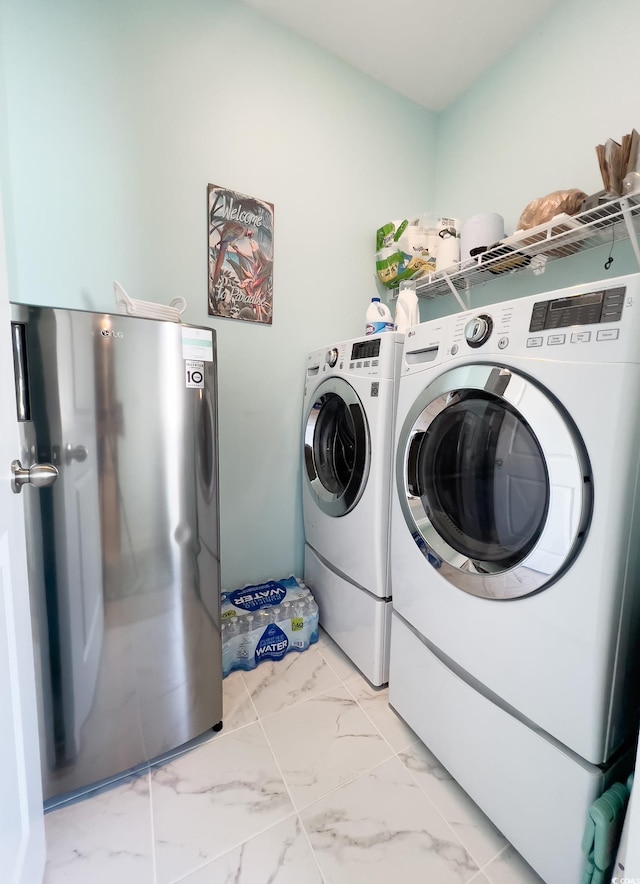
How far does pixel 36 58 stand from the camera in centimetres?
115

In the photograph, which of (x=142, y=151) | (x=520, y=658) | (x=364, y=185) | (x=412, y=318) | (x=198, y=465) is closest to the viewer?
(x=520, y=658)

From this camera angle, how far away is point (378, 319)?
1.49m

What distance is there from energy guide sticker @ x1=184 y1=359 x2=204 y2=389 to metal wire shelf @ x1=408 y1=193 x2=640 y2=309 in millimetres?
1115

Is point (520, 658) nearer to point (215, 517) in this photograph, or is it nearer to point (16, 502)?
point (215, 517)

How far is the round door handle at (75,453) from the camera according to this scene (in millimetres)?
841

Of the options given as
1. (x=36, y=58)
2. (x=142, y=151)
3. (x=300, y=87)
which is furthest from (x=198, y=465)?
(x=300, y=87)

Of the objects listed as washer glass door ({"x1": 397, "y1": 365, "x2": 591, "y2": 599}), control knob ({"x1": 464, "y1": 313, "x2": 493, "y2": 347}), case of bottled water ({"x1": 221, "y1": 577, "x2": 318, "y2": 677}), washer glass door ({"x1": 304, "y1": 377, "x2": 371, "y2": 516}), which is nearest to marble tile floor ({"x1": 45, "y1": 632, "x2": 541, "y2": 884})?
case of bottled water ({"x1": 221, "y1": 577, "x2": 318, "y2": 677})

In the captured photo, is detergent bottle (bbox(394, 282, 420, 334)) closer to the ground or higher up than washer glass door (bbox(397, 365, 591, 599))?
higher up

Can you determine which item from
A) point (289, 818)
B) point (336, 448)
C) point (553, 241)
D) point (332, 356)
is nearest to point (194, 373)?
point (332, 356)

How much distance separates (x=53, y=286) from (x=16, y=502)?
0.91 meters

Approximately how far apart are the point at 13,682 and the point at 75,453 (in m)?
0.45

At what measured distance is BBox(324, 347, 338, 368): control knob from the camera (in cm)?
143

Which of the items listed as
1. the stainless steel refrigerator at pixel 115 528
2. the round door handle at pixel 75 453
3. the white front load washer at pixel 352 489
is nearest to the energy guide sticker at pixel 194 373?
the stainless steel refrigerator at pixel 115 528

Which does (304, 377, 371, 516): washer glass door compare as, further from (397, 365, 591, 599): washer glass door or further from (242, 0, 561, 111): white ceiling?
(242, 0, 561, 111): white ceiling
